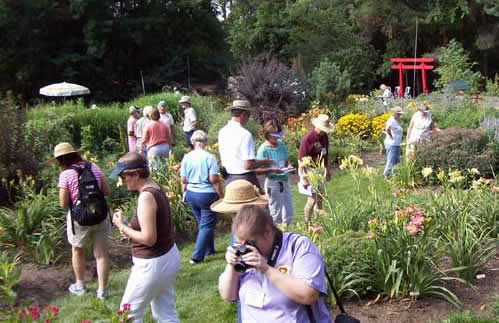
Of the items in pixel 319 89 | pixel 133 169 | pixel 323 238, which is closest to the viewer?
pixel 133 169

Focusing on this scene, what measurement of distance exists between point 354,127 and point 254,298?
12196 mm

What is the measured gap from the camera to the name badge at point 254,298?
2.82 meters

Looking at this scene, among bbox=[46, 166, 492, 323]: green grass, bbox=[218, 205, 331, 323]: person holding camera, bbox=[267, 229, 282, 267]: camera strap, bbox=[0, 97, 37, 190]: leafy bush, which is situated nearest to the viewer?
bbox=[218, 205, 331, 323]: person holding camera

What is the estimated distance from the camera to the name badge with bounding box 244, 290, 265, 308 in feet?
9.27

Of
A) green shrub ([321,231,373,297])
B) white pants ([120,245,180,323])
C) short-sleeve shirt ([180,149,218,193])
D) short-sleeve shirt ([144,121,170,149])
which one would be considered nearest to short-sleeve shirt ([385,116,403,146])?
short-sleeve shirt ([144,121,170,149])

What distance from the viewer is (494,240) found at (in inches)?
231

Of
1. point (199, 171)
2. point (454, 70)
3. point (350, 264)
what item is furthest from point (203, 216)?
point (454, 70)

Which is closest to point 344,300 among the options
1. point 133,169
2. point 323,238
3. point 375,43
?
point 323,238

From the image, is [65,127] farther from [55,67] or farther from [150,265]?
[55,67]

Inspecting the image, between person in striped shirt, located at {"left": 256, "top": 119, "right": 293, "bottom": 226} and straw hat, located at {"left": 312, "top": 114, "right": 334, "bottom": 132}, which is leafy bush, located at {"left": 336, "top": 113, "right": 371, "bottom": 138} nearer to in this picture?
straw hat, located at {"left": 312, "top": 114, "right": 334, "bottom": 132}

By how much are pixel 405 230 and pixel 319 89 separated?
1318cm

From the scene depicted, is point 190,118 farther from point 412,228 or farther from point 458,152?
point 412,228

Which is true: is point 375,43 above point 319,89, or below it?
above

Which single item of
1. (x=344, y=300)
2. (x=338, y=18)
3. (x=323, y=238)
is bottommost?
(x=344, y=300)
